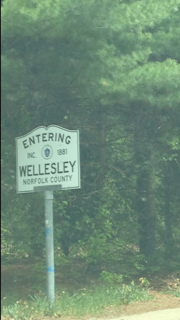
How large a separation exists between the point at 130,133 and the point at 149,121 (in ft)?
1.82

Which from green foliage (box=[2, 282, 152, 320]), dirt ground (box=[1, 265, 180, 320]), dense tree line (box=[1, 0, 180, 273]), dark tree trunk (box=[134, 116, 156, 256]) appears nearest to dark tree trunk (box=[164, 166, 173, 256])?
dense tree line (box=[1, 0, 180, 273])

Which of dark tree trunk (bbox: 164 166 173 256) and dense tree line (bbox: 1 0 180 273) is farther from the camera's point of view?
dark tree trunk (bbox: 164 166 173 256)

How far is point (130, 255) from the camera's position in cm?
1377

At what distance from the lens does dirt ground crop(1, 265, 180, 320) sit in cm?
854

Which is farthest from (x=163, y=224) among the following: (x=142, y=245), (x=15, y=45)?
(x=15, y=45)

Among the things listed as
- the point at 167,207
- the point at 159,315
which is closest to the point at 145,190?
the point at 167,207

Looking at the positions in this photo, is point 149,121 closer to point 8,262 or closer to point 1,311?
point 8,262

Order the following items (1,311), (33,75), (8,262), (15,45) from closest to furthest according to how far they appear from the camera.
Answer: (1,311)
(8,262)
(15,45)
(33,75)

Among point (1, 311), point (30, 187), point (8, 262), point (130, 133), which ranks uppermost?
point (130, 133)

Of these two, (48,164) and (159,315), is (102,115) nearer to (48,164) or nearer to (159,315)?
(48,164)

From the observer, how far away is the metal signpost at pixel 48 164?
880 cm

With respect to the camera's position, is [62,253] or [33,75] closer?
[33,75]

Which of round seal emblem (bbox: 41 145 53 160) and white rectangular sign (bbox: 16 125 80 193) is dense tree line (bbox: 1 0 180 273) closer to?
white rectangular sign (bbox: 16 125 80 193)

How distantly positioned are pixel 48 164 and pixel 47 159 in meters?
0.08
